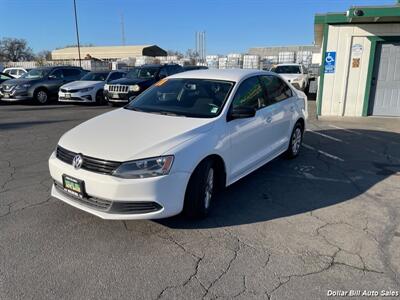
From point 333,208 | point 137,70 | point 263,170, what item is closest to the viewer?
point 333,208

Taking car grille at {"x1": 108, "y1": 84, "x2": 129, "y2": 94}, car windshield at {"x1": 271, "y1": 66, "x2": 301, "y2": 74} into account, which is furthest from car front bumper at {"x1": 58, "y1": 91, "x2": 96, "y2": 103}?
car windshield at {"x1": 271, "y1": 66, "x2": 301, "y2": 74}

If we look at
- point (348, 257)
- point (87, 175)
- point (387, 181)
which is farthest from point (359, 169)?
point (87, 175)

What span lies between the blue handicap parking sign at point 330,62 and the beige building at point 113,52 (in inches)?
2210

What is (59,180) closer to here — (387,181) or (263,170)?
(263,170)

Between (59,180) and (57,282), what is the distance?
115cm

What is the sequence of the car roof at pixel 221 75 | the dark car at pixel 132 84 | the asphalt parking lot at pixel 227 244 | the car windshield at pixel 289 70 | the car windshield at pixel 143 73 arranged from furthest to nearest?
the car windshield at pixel 289 70
the car windshield at pixel 143 73
the dark car at pixel 132 84
the car roof at pixel 221 75
the asphalt parking lot at pixel 227 244

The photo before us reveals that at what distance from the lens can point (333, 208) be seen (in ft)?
13.6

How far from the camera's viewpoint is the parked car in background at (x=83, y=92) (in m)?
13.6

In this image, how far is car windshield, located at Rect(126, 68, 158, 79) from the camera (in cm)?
1352

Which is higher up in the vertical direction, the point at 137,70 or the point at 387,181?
the point at 137,70

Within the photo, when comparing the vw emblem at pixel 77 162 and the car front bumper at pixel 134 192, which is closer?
the car front bumper at pixel 134 192

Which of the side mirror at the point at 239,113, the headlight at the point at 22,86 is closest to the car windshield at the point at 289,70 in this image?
the headlight at the point at 22,86

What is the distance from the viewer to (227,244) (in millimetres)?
3316

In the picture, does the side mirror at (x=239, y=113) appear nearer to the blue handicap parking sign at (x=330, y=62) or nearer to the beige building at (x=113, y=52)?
the blue handicap parking sign at (x=330, y=62)
